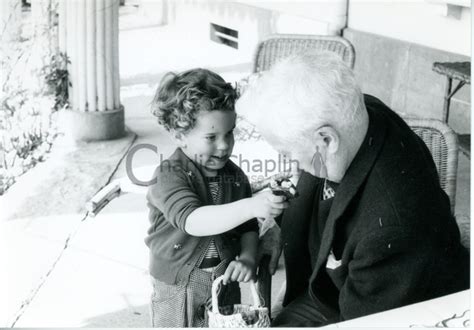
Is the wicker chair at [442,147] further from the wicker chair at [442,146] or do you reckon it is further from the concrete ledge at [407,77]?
the concrete ledge at [407,77]

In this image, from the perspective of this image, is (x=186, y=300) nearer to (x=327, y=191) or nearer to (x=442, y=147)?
(x=327, y=191)

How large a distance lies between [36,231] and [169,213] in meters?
2.19

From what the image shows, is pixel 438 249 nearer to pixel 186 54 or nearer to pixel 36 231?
pixel 36 231

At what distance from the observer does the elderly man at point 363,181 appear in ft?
5.57

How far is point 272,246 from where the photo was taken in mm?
2305

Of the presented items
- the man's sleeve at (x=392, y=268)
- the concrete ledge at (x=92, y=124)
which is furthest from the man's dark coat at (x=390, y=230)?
the concrete ledge at (x=92, y=124)

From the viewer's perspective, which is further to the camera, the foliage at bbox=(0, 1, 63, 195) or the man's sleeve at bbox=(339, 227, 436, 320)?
the foliage at bbox=(0, 1, 63, 195)

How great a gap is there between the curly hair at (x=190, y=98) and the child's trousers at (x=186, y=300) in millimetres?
451

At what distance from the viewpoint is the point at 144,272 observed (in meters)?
3.57

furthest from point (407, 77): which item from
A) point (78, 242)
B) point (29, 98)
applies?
point (78, 242)

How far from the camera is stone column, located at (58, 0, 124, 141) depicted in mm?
5219

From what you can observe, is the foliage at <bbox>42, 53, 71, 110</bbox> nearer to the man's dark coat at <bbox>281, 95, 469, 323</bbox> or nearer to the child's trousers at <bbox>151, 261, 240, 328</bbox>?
the child's trousers at <bbox>151, 261, 240, 328</bbox>

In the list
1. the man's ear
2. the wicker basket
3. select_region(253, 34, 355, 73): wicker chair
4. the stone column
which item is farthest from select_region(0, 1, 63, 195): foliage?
the man's ear

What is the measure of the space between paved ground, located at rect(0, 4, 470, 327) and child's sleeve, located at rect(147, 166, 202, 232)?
113 centimetres
